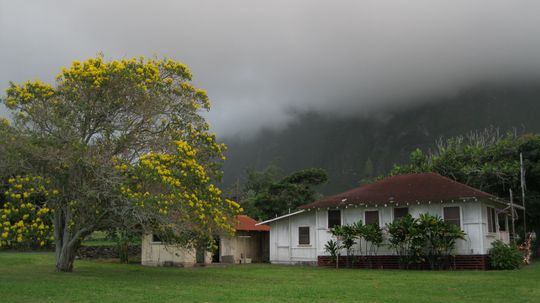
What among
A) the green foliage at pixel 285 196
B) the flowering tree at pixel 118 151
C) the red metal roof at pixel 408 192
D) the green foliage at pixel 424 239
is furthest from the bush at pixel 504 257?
the green foliage at pixel 285 196

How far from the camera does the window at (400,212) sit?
1102 inches

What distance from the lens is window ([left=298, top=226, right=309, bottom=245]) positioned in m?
31.4

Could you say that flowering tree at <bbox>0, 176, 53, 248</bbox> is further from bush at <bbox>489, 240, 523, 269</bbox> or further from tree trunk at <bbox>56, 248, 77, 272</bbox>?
bush at <bbox>489, 240, 523, 269</bbox>

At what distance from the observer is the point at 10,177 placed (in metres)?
19.7

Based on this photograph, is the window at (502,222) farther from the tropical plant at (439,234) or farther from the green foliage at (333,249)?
the green foliage at (333,249)

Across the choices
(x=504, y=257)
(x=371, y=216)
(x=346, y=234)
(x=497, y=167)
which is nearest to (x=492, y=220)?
(x=504, y=257)

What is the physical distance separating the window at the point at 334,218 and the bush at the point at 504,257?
26.0 ft

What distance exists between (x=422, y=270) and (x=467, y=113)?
7885 cm

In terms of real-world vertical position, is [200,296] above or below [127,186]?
below

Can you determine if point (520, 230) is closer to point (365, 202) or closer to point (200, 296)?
point (365, 202)

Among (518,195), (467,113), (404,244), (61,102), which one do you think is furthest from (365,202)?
(467,113)

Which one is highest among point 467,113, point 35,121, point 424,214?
point 467,113

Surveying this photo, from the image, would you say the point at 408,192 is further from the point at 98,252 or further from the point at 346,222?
the point at 98,252

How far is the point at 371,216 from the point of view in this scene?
94.8 ft
